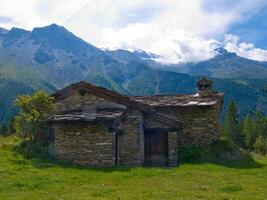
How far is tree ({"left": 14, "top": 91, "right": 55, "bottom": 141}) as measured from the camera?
3089 centimetres

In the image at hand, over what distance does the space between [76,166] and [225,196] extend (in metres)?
11.5

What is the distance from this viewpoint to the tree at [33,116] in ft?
101

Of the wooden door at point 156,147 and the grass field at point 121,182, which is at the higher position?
the wooden door at point 156,147

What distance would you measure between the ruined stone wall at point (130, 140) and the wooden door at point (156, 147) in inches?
70.9

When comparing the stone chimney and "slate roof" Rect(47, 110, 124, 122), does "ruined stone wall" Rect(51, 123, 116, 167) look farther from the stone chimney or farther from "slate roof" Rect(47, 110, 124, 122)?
the stone chimney

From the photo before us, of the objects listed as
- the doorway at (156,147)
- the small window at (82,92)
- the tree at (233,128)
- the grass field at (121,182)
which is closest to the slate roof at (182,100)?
the doorway at (156,147)

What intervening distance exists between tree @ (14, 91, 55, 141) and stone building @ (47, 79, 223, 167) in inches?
33.0

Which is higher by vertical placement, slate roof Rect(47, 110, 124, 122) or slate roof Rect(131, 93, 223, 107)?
slate roof Rect(131, 93, 223, 107)

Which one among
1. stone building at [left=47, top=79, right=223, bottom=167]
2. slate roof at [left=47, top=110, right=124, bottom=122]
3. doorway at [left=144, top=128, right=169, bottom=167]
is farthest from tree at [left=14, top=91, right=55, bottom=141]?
doorway at [left=144, top=128, right=169, bottom=167]

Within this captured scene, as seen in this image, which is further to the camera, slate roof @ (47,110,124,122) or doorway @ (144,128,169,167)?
doorway @ (144,128,169,167)

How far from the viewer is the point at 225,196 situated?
17703mm

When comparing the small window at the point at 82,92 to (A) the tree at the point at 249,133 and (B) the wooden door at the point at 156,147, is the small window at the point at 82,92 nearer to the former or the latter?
(B) the wooden door at the point at 156,147

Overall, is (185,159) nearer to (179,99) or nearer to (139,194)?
(179,99)

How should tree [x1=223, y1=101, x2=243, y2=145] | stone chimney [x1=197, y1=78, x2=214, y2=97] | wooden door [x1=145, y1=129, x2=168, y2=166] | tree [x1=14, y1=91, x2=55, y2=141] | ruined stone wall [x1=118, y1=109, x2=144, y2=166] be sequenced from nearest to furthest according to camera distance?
ruined stone wall [x1=118, y1=109, x2=144, y2=166]
tree [x1=14, y1=91, x2=55, y2=141]
wooden door [x1=145, y1=129, x2=168, y2=166]
stone chimney [x1=197, y1=78, x2=214, y2=97]
tree [x1=223, y1=101, x2=243, y2=145]
